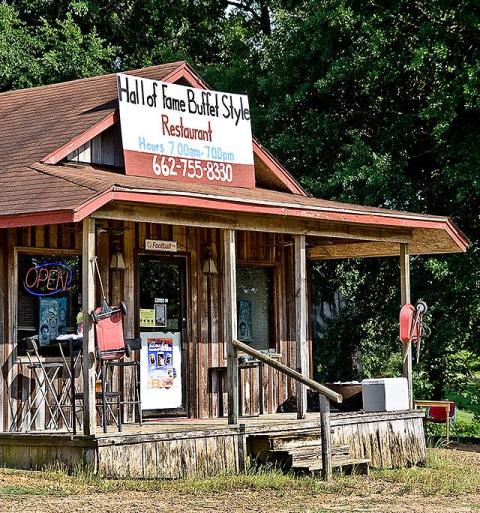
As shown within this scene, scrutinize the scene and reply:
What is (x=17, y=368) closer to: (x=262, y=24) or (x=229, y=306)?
(x=229, y=306)

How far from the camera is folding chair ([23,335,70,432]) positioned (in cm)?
1405

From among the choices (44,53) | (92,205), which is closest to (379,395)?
(92,205)

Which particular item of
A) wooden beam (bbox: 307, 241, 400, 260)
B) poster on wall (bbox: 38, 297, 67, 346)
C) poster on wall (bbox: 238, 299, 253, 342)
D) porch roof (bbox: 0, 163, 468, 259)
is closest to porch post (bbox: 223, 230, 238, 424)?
porch roof (bbox: 0, 163, 468, 259)

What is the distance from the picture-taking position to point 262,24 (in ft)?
102

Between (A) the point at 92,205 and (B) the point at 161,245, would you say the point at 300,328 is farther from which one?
(A) the point at 92,205

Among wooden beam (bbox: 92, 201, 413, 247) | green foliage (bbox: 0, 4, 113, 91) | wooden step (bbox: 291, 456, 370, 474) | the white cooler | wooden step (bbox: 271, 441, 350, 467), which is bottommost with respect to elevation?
wooden step (bbox: 291, 456, 370, 474)

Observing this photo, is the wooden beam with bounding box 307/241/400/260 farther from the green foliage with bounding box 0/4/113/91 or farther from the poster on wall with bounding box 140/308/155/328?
the green foliage with bounding box 0/4/113/91

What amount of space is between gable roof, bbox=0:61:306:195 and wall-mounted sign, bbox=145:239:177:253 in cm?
165

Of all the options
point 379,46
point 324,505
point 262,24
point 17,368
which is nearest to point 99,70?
point 262,24

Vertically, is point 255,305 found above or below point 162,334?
above

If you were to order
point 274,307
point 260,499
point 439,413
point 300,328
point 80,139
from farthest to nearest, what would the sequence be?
point 439,413, point 274,307, point 80,139, point 300,328, point 260,499

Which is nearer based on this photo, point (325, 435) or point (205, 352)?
point (325, 435)

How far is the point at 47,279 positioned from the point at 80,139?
1.90m

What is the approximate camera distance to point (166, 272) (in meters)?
16.2
